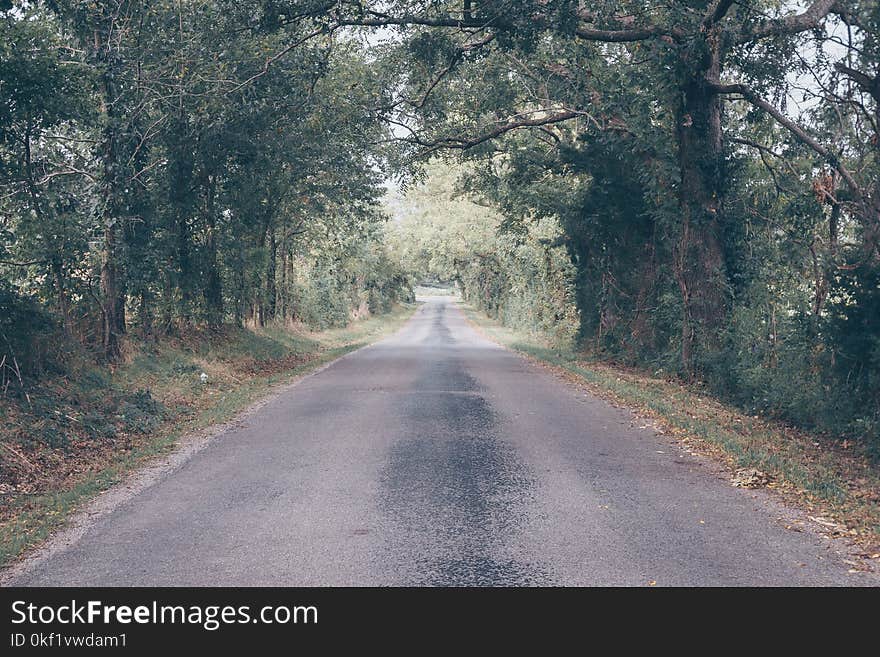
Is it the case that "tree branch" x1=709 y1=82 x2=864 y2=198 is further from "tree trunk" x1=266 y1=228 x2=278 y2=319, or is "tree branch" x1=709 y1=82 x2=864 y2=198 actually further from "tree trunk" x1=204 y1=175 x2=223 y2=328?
"tree trunk" x1=266 y1=228 x2=278 y2=319

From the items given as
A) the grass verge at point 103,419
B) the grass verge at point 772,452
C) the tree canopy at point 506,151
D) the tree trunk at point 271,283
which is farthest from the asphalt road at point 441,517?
the tree trunk at point 271,283

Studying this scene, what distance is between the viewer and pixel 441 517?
260 inches

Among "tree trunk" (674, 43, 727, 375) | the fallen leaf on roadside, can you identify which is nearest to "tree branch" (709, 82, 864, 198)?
"tree trunk" (674, 43, 727, 375)

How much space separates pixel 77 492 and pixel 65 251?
5.74 m

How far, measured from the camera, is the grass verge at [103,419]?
298 inches

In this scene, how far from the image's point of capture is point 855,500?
777 centimetres

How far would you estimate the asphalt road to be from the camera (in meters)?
5.32

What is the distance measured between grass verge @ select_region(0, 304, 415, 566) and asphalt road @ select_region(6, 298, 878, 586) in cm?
70

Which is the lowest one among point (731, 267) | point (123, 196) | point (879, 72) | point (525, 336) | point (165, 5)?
point (525, 336)

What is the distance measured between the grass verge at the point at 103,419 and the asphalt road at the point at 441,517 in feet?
2.29

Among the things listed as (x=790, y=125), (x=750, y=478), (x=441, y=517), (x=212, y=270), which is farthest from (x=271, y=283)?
(x=441, y=517)

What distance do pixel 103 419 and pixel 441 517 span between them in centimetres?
659
